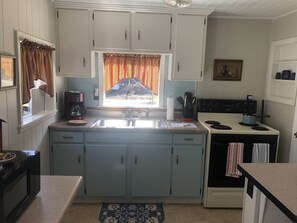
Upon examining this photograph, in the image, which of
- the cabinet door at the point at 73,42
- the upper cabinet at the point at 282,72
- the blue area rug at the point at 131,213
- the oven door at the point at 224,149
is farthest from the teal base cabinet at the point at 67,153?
the upper cabinet at the point at 282,72

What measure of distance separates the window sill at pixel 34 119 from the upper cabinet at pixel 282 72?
8.73 ft

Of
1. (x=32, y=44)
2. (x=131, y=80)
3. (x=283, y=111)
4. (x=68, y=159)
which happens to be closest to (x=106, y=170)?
(x=68, y=159)

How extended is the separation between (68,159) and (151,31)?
174 centimetres

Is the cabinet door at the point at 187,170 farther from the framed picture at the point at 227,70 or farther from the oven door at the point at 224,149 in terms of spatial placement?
the framed picture at the point at 227,70

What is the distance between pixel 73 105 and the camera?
3.20 metres

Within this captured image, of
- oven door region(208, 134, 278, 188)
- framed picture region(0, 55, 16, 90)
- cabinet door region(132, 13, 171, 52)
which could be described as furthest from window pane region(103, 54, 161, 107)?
framed picture region(0, 55, 16, 90)

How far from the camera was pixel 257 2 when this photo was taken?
8.76 ft

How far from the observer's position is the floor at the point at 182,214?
8.94ft

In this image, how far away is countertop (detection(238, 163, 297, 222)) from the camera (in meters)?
1.24

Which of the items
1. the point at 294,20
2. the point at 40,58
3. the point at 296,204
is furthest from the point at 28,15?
the point at 294,20

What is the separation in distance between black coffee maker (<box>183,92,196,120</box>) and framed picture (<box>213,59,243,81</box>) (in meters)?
0.43

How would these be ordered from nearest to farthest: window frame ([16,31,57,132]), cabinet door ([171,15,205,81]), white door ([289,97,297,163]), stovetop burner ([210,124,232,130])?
window frame ([16,31,57,132]), white door ([289,97,297,163]), stovetop burner ([210,124,232,130]), cabinet door ([171,15,205,81])

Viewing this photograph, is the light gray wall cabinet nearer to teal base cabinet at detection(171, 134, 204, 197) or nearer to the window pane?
teal base cabinet at detection(171, 134, 204, 197)

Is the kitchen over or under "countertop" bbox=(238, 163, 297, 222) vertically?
over
